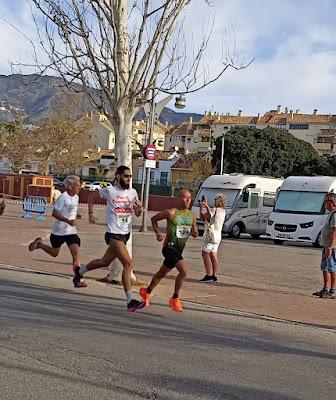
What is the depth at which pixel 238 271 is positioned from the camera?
16594 millimetres

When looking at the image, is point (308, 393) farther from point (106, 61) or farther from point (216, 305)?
point (106, 61)

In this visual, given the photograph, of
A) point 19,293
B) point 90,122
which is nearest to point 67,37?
point 19,293

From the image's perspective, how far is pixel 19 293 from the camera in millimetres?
10867

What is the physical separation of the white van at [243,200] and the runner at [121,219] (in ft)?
57.8

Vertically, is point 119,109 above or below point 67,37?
below

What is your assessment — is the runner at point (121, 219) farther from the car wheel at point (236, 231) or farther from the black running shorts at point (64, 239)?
the car wheel at point (236, 231)

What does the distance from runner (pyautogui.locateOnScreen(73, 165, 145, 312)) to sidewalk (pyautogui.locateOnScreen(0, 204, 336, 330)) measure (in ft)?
6.60

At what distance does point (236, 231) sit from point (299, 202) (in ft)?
12.4

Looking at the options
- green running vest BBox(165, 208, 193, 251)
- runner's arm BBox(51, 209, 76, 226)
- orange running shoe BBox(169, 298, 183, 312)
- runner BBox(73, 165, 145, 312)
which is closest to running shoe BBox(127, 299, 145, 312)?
runner BBox(73, 165, 145, 312)

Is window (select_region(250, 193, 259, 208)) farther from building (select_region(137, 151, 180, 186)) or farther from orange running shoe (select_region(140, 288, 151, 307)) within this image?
building (select_region(137, 151, 180, 186))

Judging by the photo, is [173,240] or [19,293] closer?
[173,240]

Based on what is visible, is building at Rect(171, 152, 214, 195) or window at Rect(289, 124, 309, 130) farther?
window at Rect(289, 124, 309, 130)

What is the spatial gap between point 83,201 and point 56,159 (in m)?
16.8

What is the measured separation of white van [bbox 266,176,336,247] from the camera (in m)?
25.1
